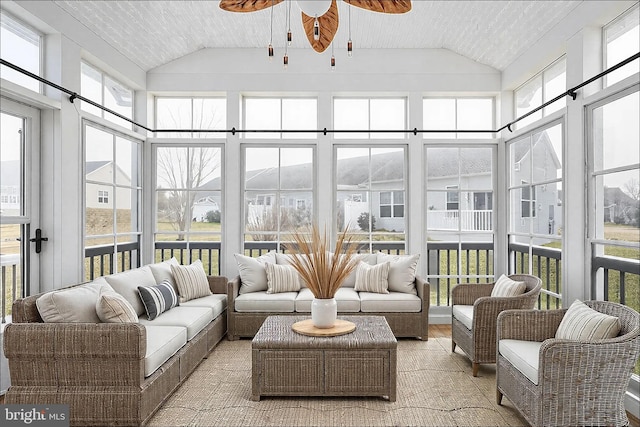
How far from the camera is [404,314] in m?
4.66

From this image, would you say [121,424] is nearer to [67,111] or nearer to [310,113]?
[67,111]

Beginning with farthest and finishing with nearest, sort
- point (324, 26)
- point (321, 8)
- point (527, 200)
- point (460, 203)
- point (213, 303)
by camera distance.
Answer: point (460, 203) < point (527, 200) < point (213, 303) < point (324, 26) < point (321, 8)

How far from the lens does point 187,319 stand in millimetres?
3789

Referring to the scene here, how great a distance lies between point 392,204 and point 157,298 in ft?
9.71

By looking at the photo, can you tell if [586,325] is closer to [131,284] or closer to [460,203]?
[460,203]

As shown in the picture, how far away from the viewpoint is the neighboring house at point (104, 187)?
430cm

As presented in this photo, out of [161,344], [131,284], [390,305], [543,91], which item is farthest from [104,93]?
[543,91]

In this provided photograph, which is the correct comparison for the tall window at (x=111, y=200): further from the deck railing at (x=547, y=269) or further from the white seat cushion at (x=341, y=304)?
the deck railing at (x=547, y=269)

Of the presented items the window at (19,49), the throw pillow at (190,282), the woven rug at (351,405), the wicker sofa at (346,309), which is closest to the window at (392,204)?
the wicker sofa at (346,309)

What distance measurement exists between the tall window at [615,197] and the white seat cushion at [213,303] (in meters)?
3.30

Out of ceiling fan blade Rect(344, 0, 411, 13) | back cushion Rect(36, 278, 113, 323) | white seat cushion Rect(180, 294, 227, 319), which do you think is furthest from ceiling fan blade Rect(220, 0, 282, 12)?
white seat cushion Rect(180, 294, 227, 319)

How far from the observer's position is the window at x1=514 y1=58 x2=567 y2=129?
4156mm

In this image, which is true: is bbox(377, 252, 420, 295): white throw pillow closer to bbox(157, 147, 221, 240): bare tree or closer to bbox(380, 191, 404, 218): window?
bbox(380, 191, 404, 218): window

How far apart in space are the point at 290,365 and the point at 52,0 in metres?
3.40
